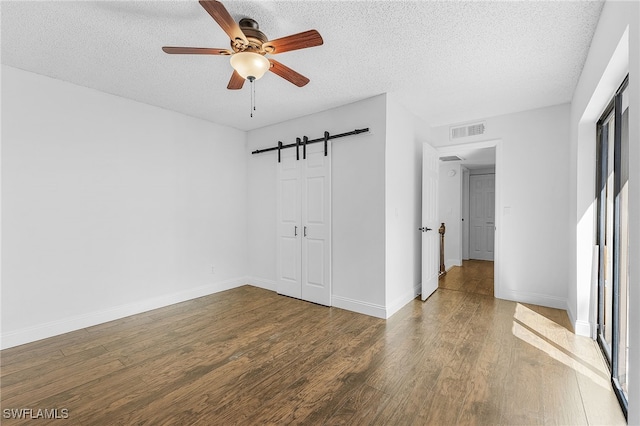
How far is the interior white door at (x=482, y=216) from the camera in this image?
23.9 feet

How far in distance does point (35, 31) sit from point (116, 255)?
226 cm

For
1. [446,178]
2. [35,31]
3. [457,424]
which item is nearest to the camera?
[457,424]

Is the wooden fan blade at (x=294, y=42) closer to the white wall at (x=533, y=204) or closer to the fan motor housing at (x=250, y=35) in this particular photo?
the fan motor housing at (x=250, y=35)

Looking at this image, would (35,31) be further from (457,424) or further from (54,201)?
(457,424)

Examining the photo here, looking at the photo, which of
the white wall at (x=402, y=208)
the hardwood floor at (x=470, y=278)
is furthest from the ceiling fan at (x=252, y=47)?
the hardwood floor at (x=470, y=278)

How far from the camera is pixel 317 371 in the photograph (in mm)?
2328

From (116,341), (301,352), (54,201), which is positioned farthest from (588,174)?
(54,201)

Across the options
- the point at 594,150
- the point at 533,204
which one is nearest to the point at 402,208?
the point at 533,204

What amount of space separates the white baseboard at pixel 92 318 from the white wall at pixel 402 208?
2.69m

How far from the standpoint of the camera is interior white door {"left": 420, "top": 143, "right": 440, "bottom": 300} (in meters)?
4.09

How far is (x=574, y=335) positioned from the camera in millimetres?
2912

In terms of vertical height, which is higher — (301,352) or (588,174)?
(588,174)

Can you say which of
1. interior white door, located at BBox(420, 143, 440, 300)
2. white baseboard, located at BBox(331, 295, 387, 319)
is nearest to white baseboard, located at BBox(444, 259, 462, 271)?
interior white door, located at BBox(420, 143, 440, 300)
